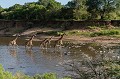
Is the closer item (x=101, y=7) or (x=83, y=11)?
(x=83, y=11)

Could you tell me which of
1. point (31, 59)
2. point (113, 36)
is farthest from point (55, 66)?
point (113, 36)

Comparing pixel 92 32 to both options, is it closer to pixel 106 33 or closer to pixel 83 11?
pixel 106 33

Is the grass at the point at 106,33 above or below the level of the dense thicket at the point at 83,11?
below

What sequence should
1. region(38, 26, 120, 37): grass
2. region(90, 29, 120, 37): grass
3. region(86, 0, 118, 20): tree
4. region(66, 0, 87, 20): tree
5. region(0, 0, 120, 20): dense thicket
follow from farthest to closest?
region(66, 0, 87, 20): tree, region(0, 0, 120, 20): dense thicket, region(86, 0, 118, 20): tree, region(38, 26, 120, 37): grass, region(90, 29, 120, 37): grass

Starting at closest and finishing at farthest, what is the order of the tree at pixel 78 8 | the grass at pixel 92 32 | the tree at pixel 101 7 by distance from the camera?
1. the grass at pixel 92 32
2. the tree at pixel 101 7
3. the tree at pixel 78 8

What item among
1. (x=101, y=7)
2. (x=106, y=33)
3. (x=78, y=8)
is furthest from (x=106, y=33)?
(x=78, y=8)

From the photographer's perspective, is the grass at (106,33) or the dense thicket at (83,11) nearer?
the grass at (106,33)

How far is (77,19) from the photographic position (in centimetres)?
7025

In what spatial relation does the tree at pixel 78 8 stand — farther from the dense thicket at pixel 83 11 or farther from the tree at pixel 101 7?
the tree at pixel 101 7

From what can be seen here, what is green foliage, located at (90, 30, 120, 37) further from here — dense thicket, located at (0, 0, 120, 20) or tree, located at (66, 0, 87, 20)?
tree, located at (66, 0, 87, 20)

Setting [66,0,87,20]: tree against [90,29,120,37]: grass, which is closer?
[90,29,120,37]: grass

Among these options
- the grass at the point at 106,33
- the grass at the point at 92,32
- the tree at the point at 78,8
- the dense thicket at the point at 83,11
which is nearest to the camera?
the grass at the point at 106,33

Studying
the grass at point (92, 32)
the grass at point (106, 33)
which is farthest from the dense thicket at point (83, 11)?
the grass at point (106, 33)

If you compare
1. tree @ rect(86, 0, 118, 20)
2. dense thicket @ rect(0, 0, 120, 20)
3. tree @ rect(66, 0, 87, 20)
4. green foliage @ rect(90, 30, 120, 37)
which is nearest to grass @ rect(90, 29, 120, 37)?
green foliage @ rect(90, 30, 120, 37)
